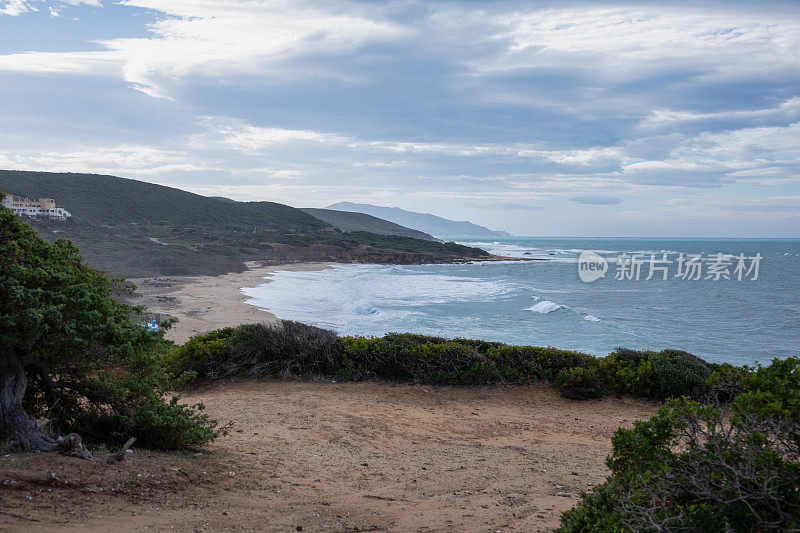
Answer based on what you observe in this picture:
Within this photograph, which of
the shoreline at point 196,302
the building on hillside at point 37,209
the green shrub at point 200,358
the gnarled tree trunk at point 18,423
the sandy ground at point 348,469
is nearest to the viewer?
the sandy ground at point 348,469

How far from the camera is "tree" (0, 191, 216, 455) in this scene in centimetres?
406

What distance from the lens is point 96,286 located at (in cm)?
482

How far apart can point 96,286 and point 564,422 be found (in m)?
6.54

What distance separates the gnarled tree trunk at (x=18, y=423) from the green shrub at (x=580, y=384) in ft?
24.6

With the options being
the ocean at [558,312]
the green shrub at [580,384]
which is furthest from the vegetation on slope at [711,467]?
the ocean at [558,312]

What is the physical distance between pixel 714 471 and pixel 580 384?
22.0ft

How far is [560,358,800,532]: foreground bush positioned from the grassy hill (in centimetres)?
3019

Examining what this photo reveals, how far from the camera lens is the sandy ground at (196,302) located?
15.6 m

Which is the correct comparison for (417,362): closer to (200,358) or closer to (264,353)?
(264,353)

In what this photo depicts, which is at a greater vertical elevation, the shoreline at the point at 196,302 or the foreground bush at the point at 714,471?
the foreground bush at the point at 714,471

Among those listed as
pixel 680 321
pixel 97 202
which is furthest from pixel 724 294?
pixel 97 202

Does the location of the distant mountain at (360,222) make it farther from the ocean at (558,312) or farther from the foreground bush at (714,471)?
the foreground bush at (714,471)

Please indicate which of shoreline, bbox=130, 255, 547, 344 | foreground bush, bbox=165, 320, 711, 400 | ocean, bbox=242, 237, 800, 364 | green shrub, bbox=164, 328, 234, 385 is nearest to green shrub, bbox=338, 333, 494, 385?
foreground bush, bbox=165, 320, 711, 400

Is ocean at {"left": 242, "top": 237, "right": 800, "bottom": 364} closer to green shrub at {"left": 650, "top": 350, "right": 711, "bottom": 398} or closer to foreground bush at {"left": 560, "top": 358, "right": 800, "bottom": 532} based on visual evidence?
green shrub at {"left": 650, "top": 350, "right": 711, "bottom": 398}
